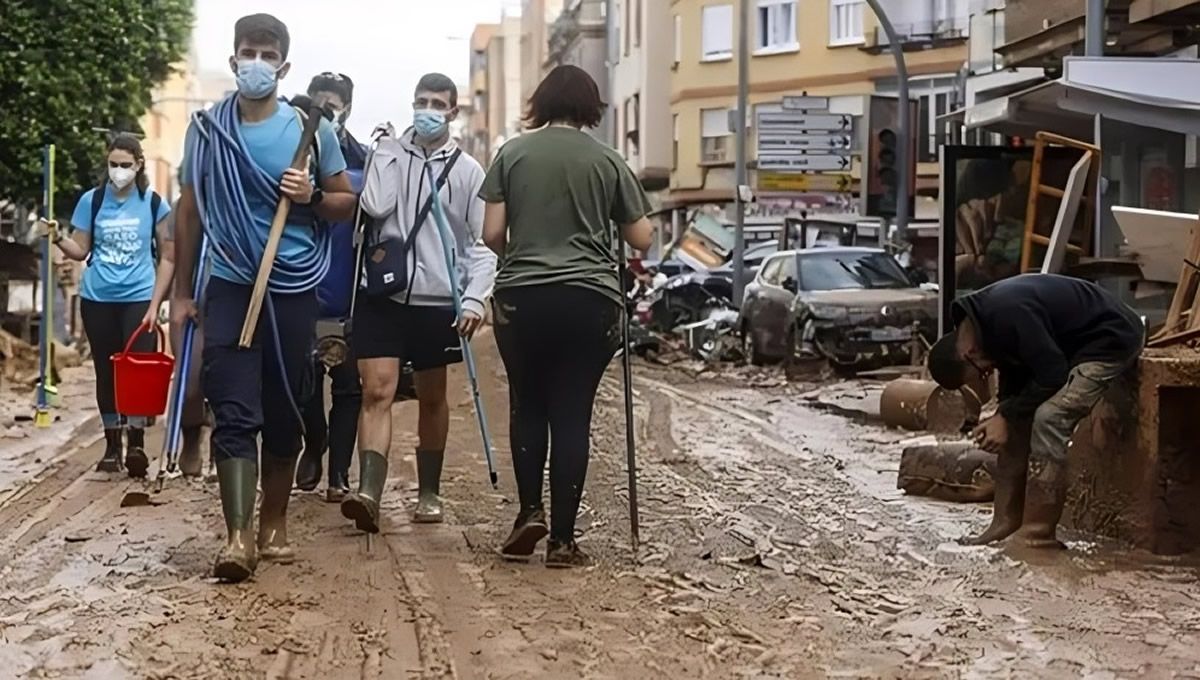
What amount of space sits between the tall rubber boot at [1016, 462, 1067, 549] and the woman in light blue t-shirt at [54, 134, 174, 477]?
16.3ft

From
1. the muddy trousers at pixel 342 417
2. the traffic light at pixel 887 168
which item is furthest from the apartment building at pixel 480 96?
the muddy trousers at pixel 342 417

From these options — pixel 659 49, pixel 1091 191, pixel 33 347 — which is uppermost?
pixel 659 49

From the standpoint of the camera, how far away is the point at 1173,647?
20.9 feet

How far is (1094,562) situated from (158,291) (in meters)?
5.17

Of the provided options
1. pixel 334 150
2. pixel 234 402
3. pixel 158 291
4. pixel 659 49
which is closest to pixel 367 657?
pixel 234 402

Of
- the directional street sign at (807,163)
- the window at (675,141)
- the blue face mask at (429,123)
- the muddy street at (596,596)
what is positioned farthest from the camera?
the window at (675,141)

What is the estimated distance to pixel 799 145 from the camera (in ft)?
136

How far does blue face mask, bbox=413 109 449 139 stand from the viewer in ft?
29.2

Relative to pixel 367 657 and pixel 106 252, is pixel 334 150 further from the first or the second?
pixel 106 252

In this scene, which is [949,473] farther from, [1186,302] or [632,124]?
[632,124]

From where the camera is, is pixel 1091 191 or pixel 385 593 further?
pixel 1091 191

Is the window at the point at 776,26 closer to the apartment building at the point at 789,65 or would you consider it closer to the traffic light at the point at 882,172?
the apartment building at the point at 789,65

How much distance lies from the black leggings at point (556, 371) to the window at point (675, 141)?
5218 cm

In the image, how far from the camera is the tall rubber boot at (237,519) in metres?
7.23
